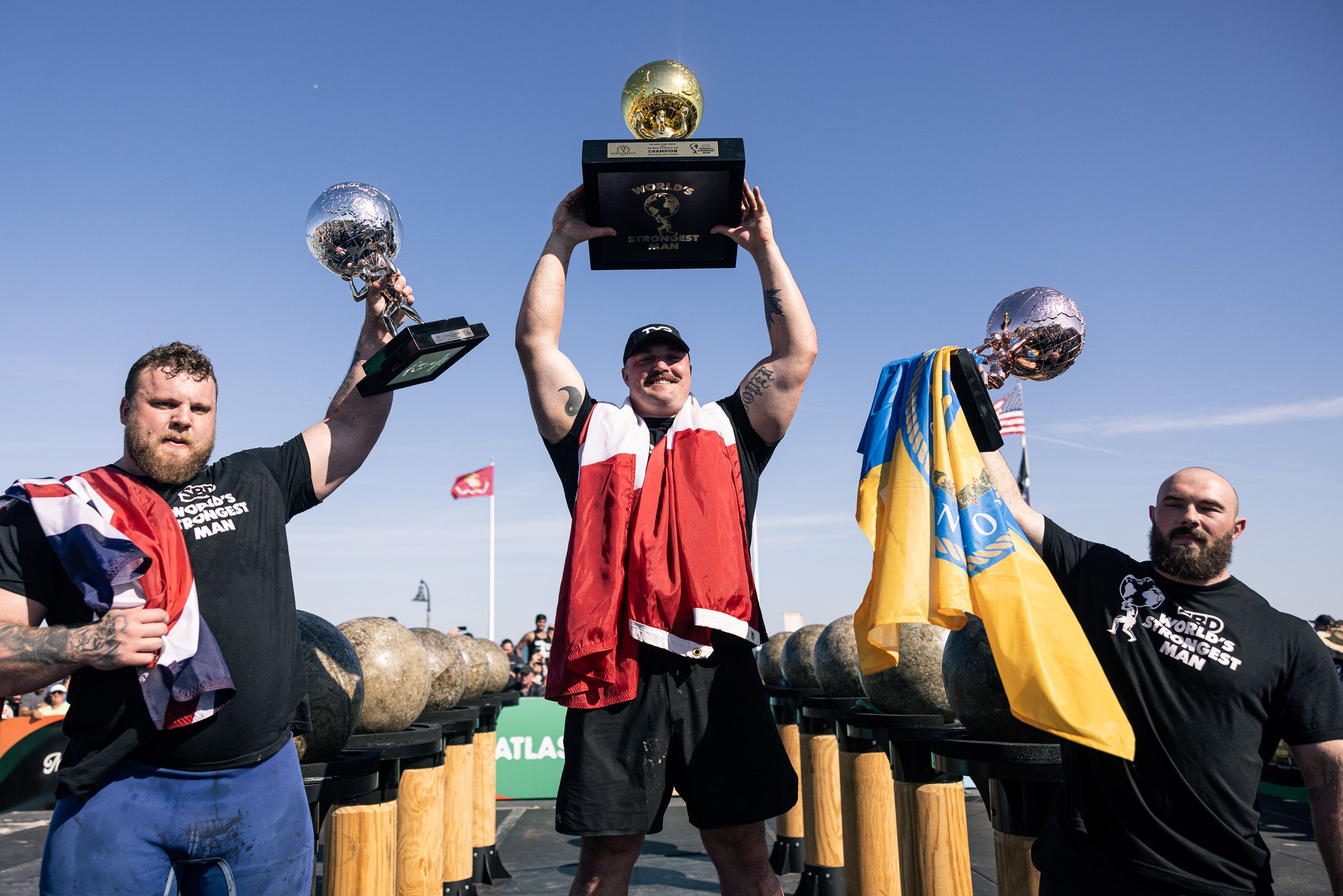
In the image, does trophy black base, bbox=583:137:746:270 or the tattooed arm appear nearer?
the tattooed arm

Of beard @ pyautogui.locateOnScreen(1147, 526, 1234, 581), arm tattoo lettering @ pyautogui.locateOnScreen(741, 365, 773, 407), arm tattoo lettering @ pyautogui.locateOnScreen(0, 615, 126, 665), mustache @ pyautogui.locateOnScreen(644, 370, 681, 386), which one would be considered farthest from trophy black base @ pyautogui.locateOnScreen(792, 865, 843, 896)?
arm tattoo lettering @ pyautogui.locateOnScreen(0, 615, 126, 665)

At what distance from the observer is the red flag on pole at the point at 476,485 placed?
26656mm

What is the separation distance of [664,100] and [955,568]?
2289 millimetres

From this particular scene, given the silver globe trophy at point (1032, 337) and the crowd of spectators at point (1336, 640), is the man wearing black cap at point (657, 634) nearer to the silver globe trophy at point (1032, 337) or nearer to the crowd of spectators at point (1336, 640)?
the silver globe trophy at point (1032, 337)

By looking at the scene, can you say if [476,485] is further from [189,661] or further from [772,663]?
[189,661]

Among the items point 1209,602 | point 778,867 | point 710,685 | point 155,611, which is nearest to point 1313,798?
point 1209,602

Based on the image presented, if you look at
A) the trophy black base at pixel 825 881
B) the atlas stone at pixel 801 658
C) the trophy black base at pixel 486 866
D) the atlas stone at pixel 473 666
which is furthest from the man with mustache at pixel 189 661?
the atlas stone at pixel 801 658

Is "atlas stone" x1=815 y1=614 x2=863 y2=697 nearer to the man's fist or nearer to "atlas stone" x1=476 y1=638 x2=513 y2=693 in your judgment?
"atlas stone" x1=476 y1=638 x2=513 y2=693

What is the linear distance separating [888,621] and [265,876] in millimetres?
2089

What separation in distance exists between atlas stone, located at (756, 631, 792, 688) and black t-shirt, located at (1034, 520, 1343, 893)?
6.56 m

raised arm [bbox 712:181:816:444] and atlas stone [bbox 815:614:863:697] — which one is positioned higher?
raised arm [bbox 712:181:816:444]

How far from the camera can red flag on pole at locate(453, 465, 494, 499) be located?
87.5 ft

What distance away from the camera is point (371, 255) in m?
3.70

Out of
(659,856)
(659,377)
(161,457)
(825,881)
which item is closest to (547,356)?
(659,377)
